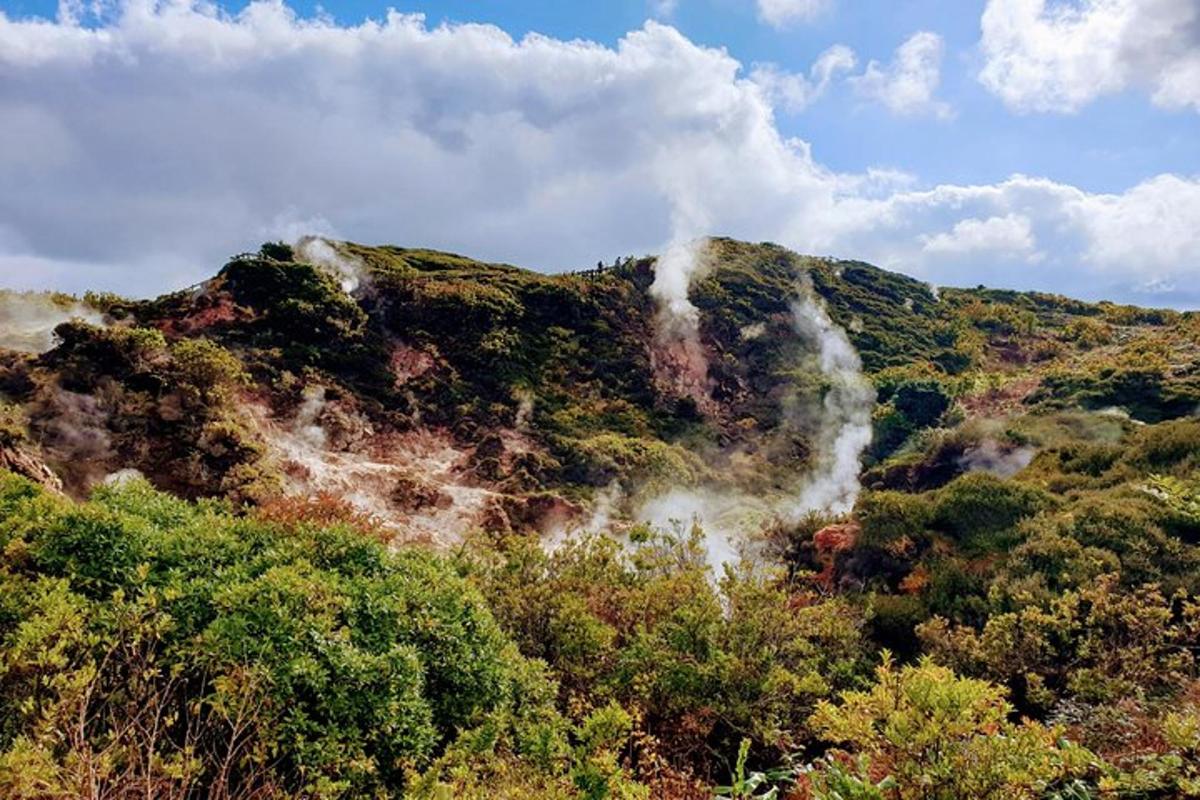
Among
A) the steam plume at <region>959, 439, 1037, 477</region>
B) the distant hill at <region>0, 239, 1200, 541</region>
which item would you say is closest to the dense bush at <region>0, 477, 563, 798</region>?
the distant hill at <region>0, 239, 1200, 541</region>

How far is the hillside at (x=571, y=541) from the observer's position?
207 inches

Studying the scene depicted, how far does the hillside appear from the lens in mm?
5254

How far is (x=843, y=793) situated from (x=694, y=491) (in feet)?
81.6

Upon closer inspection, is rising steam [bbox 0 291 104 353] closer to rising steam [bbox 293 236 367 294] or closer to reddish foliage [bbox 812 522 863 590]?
rising steam [bbox 293 236 367 294]

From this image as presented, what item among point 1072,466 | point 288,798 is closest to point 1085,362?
point 1072,466

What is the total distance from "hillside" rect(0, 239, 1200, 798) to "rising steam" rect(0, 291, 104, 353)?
5.7 inches

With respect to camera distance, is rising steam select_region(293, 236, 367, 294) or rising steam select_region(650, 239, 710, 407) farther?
rising steam select_region(650, 239, 710, 407)

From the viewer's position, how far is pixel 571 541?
39.3ft

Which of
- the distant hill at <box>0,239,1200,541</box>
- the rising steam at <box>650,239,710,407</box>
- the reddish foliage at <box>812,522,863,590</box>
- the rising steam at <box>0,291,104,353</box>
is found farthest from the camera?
the rising steam at <box>650,239,710,407</box>

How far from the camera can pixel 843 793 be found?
4559 mm

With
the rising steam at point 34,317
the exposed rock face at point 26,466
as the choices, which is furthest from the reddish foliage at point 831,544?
the rising steam at point 34,317

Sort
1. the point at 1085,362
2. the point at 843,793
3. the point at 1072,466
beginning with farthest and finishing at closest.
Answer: the point at 1085,362, the point at 1072,466, the point at 843,793

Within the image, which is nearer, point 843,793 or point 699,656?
point 843,793

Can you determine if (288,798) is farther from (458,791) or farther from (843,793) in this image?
(843,793)
